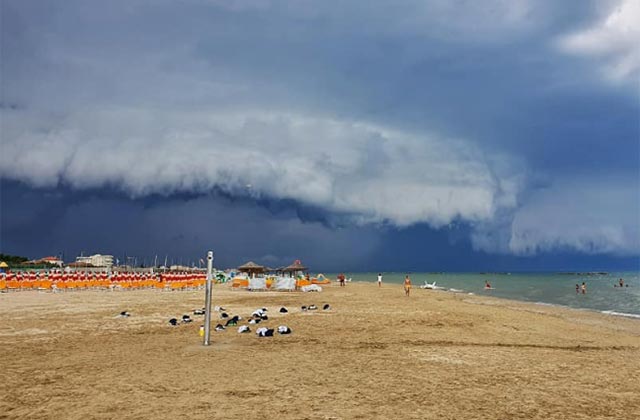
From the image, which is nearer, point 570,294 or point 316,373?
point 316,373

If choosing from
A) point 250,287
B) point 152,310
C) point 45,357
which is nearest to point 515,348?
point 45,357

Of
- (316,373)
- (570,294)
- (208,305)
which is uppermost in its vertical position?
(208,305)

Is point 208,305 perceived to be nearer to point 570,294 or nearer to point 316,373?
point 316,373

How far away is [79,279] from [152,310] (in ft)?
65.2

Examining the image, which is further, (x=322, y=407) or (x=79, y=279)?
(x=79, y=279)

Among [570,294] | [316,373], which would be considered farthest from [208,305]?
[570,294]

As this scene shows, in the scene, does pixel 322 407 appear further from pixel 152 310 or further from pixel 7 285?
pixel 7 285

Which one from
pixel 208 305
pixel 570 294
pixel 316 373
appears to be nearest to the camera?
pixel 316 373

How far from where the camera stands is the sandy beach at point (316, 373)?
621cm

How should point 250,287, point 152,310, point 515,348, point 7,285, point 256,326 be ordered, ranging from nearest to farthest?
point 515,348 < point 256,326 < point 152,310 < point 7,285 < point 250,287

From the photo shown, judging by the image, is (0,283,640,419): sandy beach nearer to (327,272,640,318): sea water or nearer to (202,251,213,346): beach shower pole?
(202,251,213,346): beach shower pole

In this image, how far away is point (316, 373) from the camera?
27.1 ft

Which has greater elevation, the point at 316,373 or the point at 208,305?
the point at 208,305

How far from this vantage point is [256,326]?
48.3 ft
